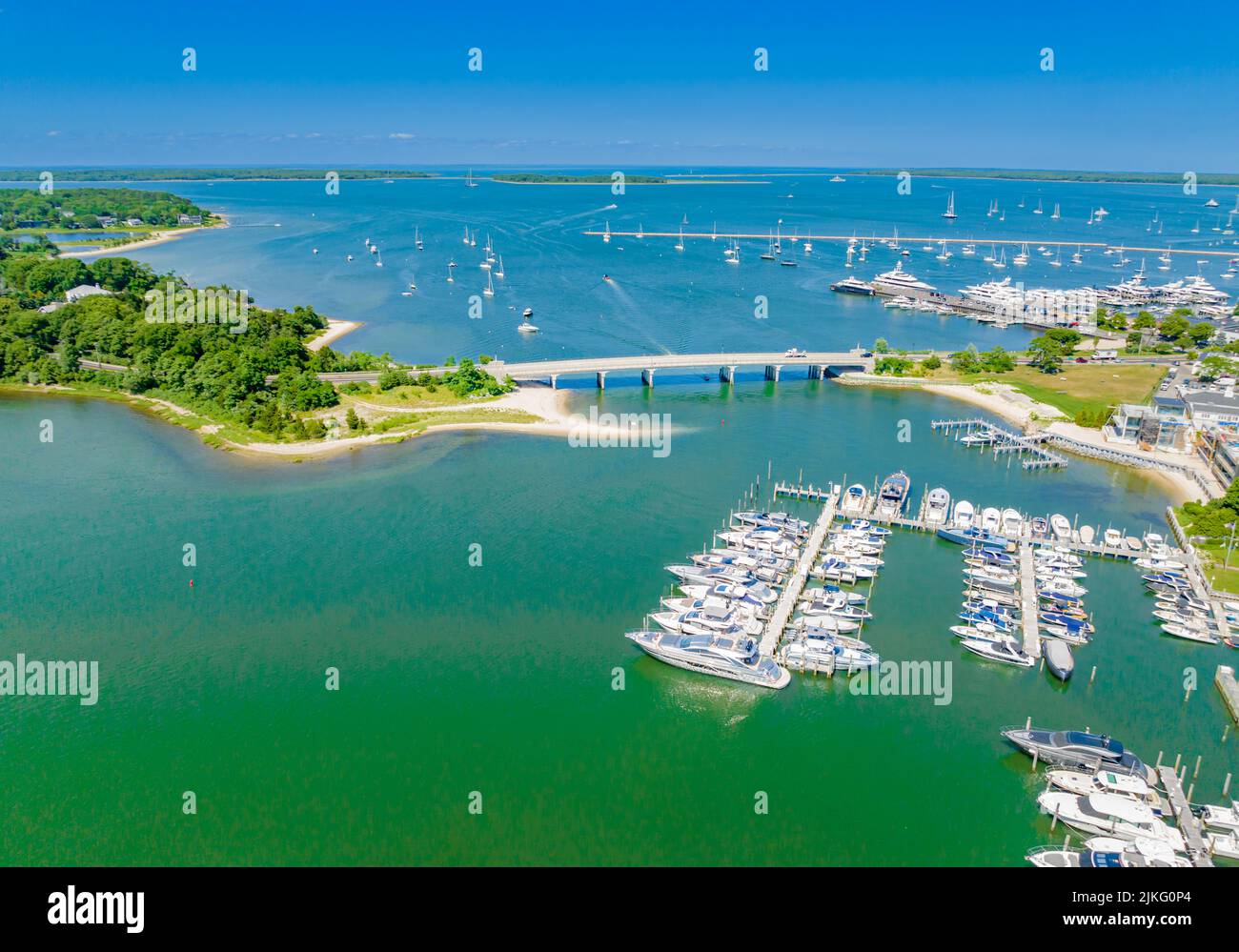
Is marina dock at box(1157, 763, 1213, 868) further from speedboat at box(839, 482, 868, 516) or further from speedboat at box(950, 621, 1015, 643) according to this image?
speedboat at box(839, 482, 868, 516)

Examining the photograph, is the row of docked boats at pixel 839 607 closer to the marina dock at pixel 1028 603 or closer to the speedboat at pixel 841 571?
the speedboat at pixel 841 571

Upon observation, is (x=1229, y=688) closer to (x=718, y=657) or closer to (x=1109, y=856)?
(x=1109, y=856)

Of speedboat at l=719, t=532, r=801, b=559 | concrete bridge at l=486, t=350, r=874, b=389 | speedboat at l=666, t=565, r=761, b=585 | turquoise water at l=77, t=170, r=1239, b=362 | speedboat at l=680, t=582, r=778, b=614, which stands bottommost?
speedboat at l=680, t=582, r=778, b=614

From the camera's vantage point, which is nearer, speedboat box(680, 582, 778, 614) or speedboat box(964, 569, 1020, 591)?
speedboat box(680, 582, 778, 614)

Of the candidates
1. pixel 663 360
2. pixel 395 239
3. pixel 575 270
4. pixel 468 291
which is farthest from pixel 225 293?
pixel 395 239

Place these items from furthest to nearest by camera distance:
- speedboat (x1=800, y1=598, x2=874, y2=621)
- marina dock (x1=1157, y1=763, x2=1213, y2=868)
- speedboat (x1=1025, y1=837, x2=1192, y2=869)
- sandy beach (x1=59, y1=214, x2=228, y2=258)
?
sandy beach (x1=59, y1=214, x2=228, y2=258), speedboat (x1=800, y1=598, x2=874, y2=621), marina dock (x1=1157, y1=763, x2=1213, y2=868), speedboat (x1=1025, y1=837, x2=1192, y2=869)

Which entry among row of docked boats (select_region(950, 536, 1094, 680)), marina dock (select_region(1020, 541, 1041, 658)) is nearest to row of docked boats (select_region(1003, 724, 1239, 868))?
row of docked boats (select_region(950, 536, 1094, 680))
